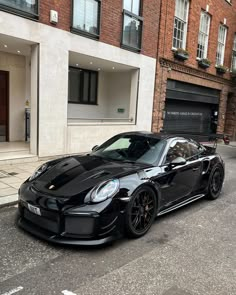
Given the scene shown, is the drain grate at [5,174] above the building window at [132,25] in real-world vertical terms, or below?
below

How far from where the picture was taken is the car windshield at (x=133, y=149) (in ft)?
14.8

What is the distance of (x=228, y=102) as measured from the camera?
18094 millimetres

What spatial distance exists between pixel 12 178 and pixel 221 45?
14145mm

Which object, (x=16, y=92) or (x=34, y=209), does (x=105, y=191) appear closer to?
(x=34, y=209)

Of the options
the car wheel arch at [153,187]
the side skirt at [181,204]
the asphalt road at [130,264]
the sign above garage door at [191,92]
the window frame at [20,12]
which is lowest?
the asphalt road at [130,264]

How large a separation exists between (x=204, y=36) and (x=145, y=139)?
455 inches

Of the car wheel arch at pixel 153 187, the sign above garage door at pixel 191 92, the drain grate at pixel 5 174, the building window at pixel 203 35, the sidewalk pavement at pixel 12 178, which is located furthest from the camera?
the building window at pixel 203 35

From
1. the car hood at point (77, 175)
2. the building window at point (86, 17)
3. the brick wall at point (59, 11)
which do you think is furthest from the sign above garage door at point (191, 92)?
the car hood at point (77, 175)

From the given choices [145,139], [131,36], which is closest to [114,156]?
[145,139]

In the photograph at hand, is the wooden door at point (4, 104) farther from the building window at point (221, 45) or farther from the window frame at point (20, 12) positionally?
the building window at point (221, 45)

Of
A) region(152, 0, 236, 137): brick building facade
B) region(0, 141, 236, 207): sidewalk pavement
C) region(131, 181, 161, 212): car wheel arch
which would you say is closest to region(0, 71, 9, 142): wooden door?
region(0, 141, 236, 207): sidewalk pavement

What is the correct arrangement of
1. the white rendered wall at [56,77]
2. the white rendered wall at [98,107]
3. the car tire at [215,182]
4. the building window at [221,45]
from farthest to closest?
the building window at [221,45], the white rendered wall at [98,107], the white rendered wall at [56,77], the car tire at [215,182]

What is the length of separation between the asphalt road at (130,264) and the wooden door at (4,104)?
5810 millimetres

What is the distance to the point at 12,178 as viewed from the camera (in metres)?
6.16
